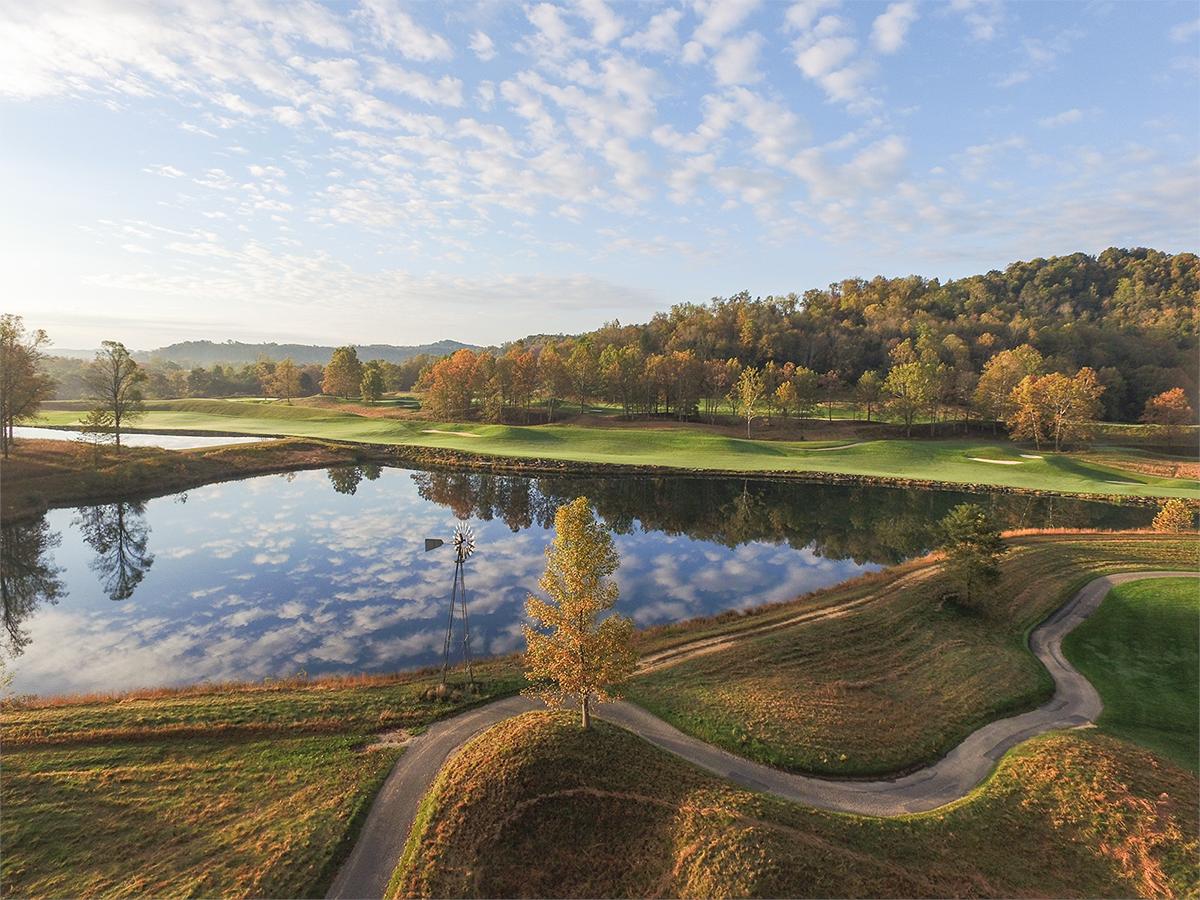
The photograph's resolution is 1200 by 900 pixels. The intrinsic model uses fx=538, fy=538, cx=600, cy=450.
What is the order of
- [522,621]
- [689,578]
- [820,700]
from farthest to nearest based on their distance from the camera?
[689,578] → [522,621] → [820,700]

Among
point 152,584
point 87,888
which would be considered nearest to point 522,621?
point 87,888

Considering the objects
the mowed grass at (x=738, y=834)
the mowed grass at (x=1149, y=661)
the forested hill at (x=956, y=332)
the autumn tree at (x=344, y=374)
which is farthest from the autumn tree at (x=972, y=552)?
the autumn tree at (x=344, y=374)

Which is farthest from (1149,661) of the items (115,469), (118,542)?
(115,469)

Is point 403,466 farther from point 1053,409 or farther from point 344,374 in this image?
point 1053,409

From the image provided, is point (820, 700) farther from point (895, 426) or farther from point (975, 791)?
point (895, 426)

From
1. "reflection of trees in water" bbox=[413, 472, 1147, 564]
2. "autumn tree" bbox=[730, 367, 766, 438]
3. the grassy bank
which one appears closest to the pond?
"reflection of trees in water" bbox=[413, 472, 1147, 564]

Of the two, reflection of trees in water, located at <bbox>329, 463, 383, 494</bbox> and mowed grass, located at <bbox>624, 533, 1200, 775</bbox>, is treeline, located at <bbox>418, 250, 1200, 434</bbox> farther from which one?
mowed grass, located at <bbox>624, 533, 1200, 775</bbox>
